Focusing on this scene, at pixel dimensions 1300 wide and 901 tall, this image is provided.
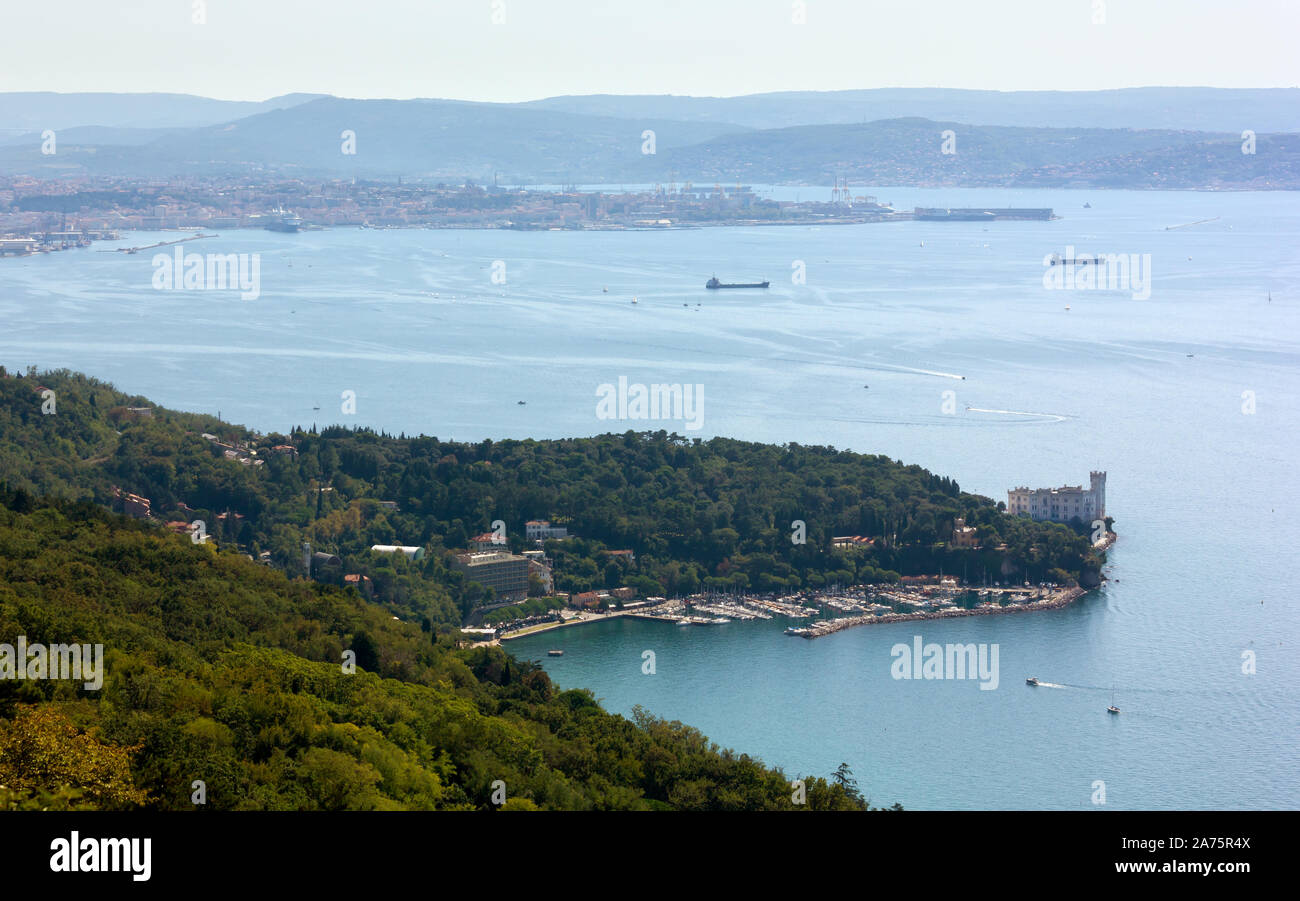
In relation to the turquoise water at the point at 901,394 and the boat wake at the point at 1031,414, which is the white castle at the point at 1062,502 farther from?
the boat wake at the point at 1031,414

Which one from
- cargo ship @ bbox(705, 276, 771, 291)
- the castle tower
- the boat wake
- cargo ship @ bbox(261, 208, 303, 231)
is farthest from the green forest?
cargo ship @ bbox(261, 208, 303, 231)

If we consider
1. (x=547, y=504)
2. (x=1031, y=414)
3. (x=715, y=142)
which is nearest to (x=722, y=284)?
(x=1031, y=414)

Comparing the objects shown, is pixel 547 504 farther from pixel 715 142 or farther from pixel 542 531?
pixel 715 142

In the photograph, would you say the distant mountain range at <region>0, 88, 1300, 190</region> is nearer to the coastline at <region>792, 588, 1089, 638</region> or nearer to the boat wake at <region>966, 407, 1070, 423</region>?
the boat wake at <region>966, 407, 1070, 423</region>

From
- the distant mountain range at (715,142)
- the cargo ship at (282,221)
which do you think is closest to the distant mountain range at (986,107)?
the distant mountain range at (715,142)

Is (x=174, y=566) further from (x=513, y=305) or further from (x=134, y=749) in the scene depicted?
(x=513, y=305)

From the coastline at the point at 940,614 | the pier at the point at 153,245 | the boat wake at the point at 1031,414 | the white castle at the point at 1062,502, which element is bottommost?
the coastline at the point at 940,614
